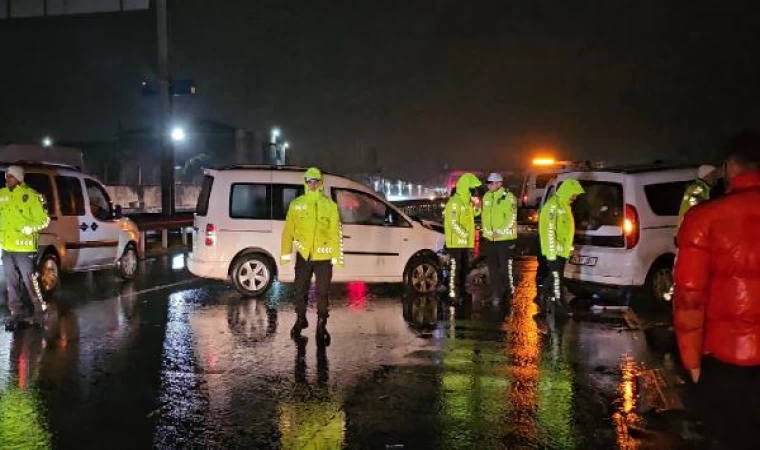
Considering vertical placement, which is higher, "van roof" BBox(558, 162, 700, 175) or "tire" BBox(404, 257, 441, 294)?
"van roof" BBox(558, 162, 700, 175)

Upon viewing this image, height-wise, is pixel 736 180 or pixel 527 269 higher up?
pixel 736 180

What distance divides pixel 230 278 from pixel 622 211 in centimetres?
570

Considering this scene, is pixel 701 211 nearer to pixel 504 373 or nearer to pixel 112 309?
pixel 504 373

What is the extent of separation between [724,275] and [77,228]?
36.3 feet

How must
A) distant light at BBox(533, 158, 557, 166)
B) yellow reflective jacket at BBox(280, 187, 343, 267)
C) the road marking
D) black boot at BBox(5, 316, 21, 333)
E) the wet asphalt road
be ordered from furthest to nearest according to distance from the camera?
distant light at BBox(533, 158, 557, 166), the road marking, black boot at BBox(5, 316, 21, 333), yellow reflective jacket at BBox(280, 187, 343, 267), the wet asphalt road

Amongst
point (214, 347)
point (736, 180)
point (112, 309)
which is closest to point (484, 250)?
point (214, 347)

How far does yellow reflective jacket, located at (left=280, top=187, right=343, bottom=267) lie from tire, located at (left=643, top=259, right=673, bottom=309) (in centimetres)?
435

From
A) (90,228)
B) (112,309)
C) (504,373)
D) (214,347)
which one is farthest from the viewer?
(90,228)

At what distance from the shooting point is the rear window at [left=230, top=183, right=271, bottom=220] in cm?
1102

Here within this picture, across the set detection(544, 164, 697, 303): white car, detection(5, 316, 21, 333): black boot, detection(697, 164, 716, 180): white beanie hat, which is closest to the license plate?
detection(544, 164, 697, 303): white car

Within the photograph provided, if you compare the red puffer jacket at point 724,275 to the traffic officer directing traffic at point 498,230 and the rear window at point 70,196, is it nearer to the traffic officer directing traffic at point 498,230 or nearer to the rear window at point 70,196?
the traffic officer directing traffic at point 498,230

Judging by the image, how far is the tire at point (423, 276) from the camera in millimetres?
11289

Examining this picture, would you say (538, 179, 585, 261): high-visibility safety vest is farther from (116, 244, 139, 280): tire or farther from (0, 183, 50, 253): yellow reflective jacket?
(116, 244, 139, 280): tire

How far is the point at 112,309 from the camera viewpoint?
33.4 feet
